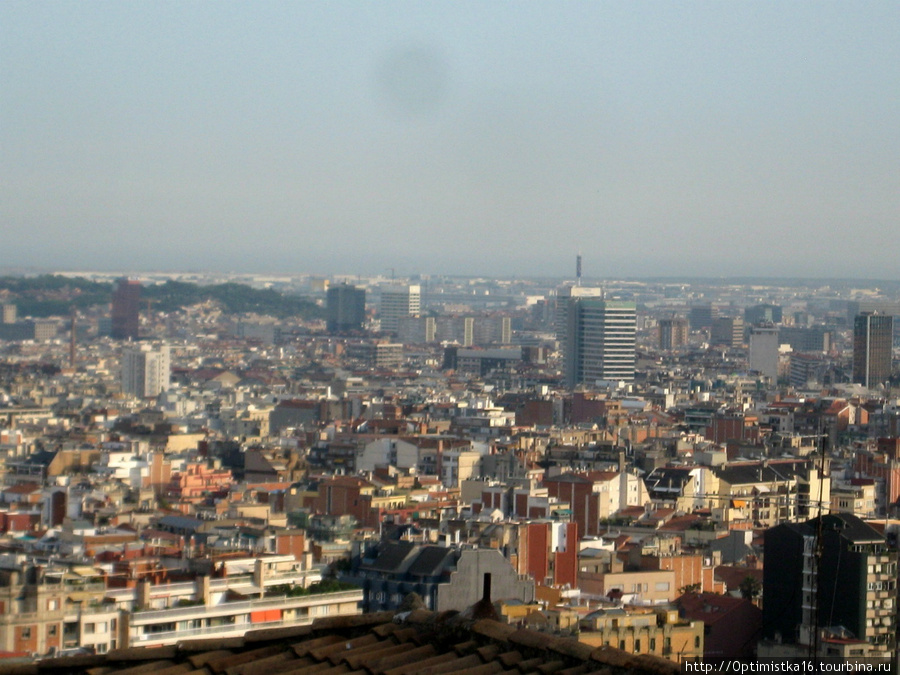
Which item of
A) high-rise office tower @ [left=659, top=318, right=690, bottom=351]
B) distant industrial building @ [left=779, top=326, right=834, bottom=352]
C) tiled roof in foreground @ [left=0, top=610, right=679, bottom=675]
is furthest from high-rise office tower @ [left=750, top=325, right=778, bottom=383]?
tiled roof in foreground @ [left=0, top=610, right=679, bottom=675]

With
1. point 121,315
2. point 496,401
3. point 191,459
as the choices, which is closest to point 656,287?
point 121,315

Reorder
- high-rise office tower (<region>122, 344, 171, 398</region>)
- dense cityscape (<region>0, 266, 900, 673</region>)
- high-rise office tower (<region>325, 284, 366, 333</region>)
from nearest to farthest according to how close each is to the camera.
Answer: dense cityscape (<region>0, 266, 900, 673</region>)
high-rise office tower (<region>122, 344, 171, 398</region>)
high-rise office tower (<region>325, 284, 366, 333</region>)

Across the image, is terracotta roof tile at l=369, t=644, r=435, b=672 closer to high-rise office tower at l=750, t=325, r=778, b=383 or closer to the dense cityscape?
the dense cityscape

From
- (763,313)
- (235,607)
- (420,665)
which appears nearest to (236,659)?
(420,665)

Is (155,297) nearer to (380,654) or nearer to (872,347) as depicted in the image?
(872,347)

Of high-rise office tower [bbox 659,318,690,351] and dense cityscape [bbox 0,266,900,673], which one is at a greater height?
dense cityscape [bbox 0,266,900,673]

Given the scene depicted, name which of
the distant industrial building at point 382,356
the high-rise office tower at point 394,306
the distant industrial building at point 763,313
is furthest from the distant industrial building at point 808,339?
the high-rise office tower at point 394,306
